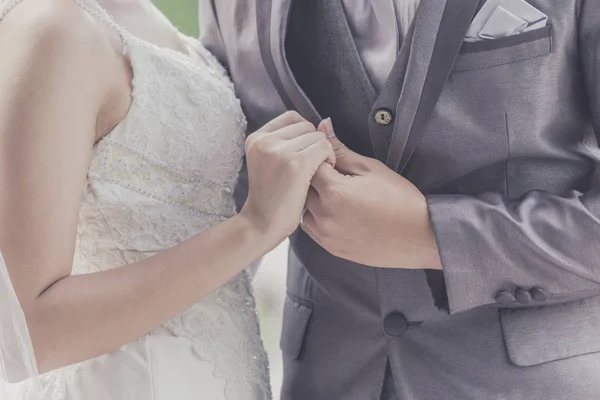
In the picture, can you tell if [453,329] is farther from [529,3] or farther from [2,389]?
[2,389]

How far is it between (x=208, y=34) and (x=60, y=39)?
1.48 ft

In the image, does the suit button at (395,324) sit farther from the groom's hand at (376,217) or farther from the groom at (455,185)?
the groom's hand at (376,217)

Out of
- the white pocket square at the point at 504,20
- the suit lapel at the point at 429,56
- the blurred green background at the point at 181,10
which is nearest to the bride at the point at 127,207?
the suit lapel at the point at 429,56

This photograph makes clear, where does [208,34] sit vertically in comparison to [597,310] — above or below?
above

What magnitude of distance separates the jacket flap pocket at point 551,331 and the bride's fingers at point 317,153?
0.33 meters

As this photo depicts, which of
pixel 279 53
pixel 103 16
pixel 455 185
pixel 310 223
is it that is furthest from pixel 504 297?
pixel 103 16

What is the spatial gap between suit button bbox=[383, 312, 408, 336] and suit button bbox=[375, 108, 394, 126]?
28cm

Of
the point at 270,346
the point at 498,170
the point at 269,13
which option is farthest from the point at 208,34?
the point at 270,346

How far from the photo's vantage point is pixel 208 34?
1.27 m

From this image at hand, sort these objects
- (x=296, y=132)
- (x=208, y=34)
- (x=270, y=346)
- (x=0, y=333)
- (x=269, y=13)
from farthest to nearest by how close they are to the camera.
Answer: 1. (x=270, y=346)
2. (x=208, y=34)
3. (x=269, y=13)
4. (x=296, y=132)
5. (x=0, y=333)

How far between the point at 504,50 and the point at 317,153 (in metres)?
0.27

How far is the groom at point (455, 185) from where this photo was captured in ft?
2.99

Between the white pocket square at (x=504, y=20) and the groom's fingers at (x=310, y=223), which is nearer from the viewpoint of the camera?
the white pocket square at (x=504, y=20)

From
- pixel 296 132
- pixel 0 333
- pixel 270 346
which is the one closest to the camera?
pixel 0 333
